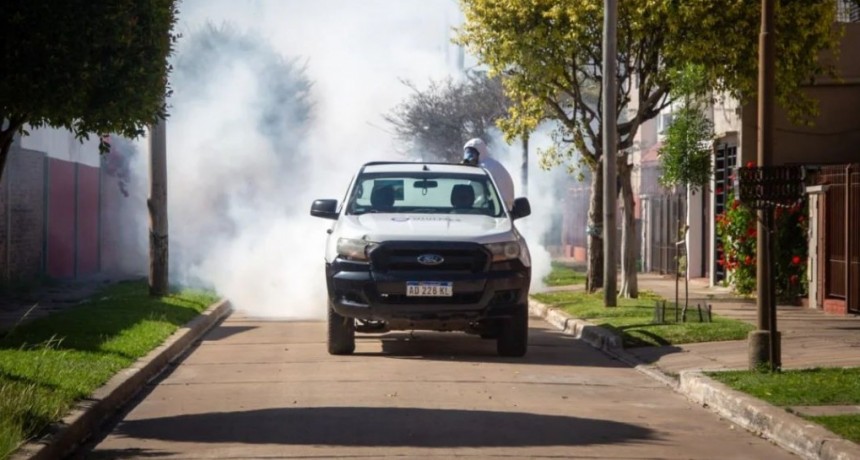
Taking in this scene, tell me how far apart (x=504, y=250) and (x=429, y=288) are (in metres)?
0.89

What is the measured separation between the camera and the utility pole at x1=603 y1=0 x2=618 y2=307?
69.7ft

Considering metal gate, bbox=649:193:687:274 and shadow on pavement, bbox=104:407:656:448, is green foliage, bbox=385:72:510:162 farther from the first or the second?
shadow on pavement, bbox=104:407:656:448

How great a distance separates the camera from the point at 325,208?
16.4 metres

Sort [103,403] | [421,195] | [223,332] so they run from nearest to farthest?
[103,403] < [421,195] < [223,332]

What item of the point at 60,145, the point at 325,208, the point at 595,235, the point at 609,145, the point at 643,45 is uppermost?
the point at 643,45

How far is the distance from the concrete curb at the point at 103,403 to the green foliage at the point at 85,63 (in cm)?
221

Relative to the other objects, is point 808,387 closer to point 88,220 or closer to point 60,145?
point 60,145

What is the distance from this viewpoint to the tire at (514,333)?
15039 mm

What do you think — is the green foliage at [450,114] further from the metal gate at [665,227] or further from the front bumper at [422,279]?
the front bumper at [422,279]

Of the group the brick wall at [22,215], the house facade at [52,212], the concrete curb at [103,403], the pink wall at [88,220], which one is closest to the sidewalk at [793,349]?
the concrete curb at [103,403]

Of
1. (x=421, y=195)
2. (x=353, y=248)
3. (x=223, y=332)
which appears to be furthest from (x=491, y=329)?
(x=223, y=332)

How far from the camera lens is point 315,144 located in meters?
57.7

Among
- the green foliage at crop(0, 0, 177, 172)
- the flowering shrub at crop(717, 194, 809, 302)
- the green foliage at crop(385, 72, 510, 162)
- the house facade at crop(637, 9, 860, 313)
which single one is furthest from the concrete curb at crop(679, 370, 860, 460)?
the green foliage at crop(385, 72, 510, 162)

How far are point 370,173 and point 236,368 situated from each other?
346cm
